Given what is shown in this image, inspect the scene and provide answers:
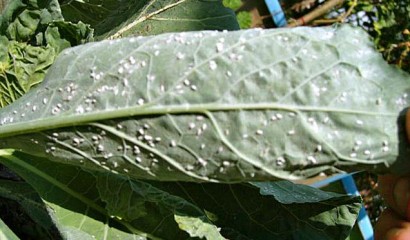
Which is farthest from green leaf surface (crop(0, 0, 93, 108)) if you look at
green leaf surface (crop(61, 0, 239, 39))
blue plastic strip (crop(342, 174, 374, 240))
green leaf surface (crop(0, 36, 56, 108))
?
blue plastic strip (crop(342, 174, 374, 240))

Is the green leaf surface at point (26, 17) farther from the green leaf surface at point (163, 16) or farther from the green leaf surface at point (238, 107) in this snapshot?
the green leaf surface at point (238, 107)

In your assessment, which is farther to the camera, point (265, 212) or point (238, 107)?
point (265, 212)

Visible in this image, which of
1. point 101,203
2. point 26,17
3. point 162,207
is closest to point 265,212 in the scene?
point 162,207

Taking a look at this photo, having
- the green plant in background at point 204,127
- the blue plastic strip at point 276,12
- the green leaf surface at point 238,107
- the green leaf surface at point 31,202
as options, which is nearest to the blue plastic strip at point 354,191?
the blue plastic strip at point 276,12

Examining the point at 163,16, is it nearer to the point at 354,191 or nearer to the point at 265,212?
the point at 265,212

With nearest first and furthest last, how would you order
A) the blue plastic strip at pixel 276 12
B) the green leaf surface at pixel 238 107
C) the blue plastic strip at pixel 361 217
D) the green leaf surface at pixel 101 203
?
the green leaf surface at pixel 238 107 < the green leaf surface at pixel 101 203 < the blue plastic strip at pixel 276 12 < the blue plastic strip at pixel 361 217

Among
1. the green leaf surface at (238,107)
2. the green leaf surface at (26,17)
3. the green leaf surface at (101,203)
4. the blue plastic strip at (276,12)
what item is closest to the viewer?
the green leaf surface at (238,107)
